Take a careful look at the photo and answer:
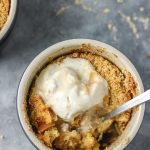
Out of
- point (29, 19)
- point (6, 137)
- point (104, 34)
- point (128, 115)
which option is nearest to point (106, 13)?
point (104, 34)

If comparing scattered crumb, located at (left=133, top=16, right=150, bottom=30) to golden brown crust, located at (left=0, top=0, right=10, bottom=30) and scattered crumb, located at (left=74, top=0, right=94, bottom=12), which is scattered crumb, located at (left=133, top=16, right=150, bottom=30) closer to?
scattered crumb, located at (left=74, top=0, right=94, bottom=12)

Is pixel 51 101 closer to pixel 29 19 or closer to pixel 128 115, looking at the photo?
pixel 128 115

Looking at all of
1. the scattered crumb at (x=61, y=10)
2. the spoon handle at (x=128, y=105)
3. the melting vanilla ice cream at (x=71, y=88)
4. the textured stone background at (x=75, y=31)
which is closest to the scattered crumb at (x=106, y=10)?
the textured stone background at (x=75, y=31)

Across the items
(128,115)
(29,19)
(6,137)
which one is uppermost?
(29,19)

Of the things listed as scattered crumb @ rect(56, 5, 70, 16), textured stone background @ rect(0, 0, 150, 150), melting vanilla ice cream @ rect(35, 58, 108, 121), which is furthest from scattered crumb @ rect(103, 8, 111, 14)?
melting vanilla ice cream @ rect(35, 58, 108, 121)

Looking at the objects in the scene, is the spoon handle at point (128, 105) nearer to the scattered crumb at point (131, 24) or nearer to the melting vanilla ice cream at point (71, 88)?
the melting vanilla ice cream at point (71, 88)
